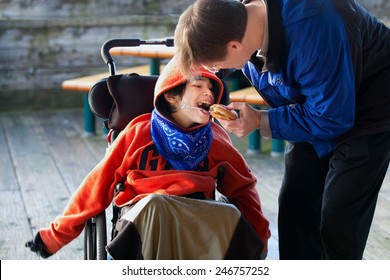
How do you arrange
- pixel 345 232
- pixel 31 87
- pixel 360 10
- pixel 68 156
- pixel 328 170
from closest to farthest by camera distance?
pixel 360 10
pixel 345 232
pixel 328 170
pixel 68 156
pixel 31 87

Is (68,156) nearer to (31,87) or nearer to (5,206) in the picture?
(5,206)

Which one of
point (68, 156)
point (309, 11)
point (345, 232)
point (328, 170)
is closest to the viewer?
point (309, 11)

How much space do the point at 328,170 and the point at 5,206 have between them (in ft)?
5.65

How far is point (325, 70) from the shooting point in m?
1.82

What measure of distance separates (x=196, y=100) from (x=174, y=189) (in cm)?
26

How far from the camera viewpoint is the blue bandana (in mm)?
2133

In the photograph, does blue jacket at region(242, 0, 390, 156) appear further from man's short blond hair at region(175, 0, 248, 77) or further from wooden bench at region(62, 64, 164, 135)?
wooden bench at region(62, 64, 164, 135)

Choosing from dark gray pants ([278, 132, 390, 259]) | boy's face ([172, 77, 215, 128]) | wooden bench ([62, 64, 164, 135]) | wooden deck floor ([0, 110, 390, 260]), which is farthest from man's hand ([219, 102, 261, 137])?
wooden bench ([62, 64, 164, 135])

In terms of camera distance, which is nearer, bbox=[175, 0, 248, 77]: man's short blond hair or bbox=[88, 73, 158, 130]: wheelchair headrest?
bbox=[175, 0, 248, 77]: man's short blond hair

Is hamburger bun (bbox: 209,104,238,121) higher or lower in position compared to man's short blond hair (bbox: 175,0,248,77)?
lower

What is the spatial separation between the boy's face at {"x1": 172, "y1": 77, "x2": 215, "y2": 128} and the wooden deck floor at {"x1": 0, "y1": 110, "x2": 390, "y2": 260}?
94 centimetres
